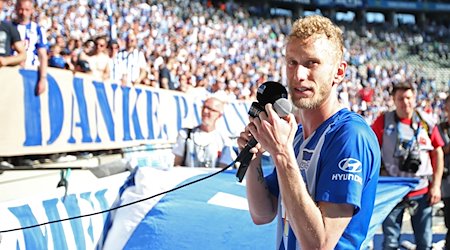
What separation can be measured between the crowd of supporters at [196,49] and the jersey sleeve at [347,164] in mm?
8425

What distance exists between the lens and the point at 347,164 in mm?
2049

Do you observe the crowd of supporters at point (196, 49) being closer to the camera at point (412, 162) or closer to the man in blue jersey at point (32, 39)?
the man in blue jersey at point (32, 39)

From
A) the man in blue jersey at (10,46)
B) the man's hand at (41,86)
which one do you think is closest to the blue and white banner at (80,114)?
the man's hand at (41,86)

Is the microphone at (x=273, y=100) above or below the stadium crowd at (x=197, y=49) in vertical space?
below

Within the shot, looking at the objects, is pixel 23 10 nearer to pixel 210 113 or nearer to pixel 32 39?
pixel 32 39

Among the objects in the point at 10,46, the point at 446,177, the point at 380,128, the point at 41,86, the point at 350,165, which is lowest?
the point at 446,177

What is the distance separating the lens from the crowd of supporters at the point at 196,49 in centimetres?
1219

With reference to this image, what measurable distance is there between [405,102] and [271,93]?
375cm

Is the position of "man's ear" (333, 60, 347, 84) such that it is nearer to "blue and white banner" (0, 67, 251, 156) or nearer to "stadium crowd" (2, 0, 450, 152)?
"blue and white banner" (0, 67, 251, 156)

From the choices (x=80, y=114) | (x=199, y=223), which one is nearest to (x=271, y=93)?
(x=199, y=223)

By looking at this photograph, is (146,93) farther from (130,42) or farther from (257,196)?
(257,196)

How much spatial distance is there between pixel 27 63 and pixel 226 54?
2013 cm

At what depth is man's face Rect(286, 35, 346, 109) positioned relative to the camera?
2.17 meters

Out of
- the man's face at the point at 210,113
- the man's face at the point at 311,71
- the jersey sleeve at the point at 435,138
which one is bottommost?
the jersey sleeve at the point at 435,138
